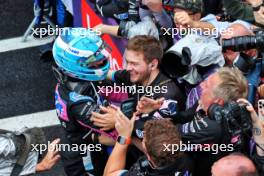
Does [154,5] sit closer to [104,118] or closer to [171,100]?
[171,100]

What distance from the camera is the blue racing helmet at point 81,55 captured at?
4.22 m

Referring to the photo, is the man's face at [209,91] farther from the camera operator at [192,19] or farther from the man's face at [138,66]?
the camera operator at [192,19]

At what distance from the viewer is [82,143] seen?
4570 mm

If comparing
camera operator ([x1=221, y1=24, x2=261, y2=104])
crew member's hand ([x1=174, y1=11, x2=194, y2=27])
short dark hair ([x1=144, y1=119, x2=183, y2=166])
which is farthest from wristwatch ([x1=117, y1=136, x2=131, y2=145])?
crew member's hand ([x1=174, y1=11, x2=194, y2=27])

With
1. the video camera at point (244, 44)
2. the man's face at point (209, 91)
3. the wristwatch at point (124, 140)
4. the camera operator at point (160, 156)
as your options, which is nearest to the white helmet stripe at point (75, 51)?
the wristwatch at point (124, 140)

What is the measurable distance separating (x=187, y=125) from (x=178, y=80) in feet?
2.15

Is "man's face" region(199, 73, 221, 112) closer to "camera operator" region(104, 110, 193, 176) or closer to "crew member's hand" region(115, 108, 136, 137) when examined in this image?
"camera operator" region(104, 110, 193, 176)

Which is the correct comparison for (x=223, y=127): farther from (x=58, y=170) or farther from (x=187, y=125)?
(x=58, y=170)

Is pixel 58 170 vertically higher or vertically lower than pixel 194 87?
Result: lower

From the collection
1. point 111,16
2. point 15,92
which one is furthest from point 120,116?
point 15,92

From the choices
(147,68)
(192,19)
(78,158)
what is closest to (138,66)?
(147,68)

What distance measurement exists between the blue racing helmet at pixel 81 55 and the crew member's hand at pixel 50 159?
599mm

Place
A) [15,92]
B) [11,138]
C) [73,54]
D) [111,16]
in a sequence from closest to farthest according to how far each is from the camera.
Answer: [11,138]
[73,54]
[111,16]
[15,92]

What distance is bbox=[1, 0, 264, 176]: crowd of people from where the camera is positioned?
372 centimetres
